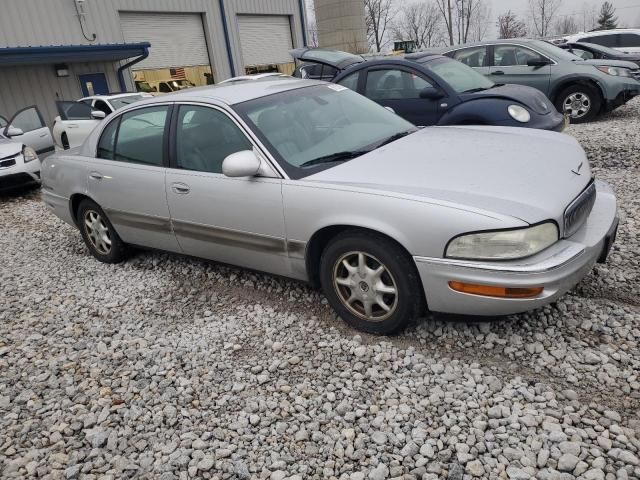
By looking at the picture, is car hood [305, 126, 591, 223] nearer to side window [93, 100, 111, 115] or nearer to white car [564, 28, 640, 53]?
side window [93, 100, 111, 115]

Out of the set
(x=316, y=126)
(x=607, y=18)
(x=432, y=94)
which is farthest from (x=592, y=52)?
(x=607, y=18)

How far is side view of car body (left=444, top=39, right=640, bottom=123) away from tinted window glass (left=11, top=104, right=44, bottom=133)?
859 centimetres

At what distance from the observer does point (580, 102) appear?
9109mm

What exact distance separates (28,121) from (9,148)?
189cm

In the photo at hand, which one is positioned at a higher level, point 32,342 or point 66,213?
point 66,213

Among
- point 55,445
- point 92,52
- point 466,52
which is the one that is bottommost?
point 55,445

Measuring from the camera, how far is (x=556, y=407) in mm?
2430

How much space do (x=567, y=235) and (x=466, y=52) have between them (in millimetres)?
8112

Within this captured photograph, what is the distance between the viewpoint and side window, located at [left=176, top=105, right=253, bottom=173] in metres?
3.51

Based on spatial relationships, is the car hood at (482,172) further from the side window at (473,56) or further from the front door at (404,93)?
the side window at (473,56)

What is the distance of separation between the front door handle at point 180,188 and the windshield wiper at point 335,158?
0.95 m

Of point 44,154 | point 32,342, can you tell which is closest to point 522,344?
point 32,342

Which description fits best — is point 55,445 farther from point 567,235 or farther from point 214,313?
point 567,235

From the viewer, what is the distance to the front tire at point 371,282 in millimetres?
2846
